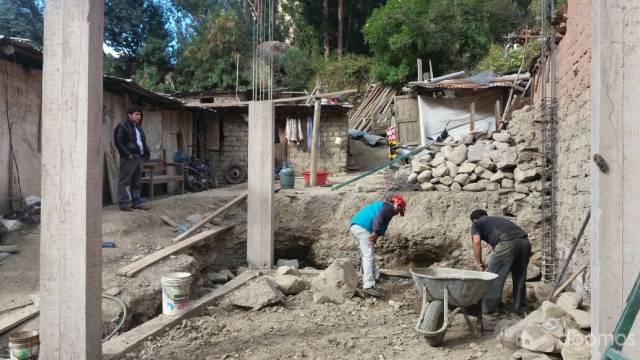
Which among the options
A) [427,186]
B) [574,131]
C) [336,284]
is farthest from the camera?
[427,186]

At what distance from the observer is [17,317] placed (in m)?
4.52

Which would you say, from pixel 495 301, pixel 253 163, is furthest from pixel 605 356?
pixel 253 163

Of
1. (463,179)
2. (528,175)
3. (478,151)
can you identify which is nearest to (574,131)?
(528,175)

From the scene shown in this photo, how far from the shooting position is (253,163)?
739cm

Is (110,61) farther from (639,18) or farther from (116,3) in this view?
(639,18)

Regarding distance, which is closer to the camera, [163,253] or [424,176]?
[163,253]

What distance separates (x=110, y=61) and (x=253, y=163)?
17195 millimetres

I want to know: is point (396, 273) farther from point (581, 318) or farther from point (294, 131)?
point (294, 131)

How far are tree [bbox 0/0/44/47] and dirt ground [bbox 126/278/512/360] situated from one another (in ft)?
58.8

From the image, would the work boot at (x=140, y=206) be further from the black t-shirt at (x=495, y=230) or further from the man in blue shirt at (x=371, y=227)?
the black t-shirt at (x=495, y=230)

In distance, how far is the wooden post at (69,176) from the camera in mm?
3428

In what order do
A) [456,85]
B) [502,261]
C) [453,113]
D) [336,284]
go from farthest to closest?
[453,113] < [456,85] < [336,284] < [502,261]

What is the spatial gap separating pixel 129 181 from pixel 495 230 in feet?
18.8

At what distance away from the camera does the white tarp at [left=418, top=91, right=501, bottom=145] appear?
14141 millimetres
